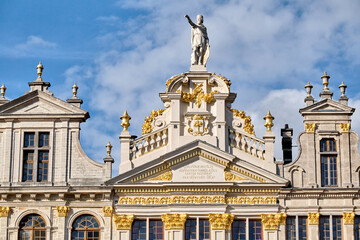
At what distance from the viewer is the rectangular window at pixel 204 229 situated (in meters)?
44.1

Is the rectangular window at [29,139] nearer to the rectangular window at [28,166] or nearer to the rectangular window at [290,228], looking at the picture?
the rectangular window at [28,166]

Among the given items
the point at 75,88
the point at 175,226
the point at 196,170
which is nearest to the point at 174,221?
the point at 175,226

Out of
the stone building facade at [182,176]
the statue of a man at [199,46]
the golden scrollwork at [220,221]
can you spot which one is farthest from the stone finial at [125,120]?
the golden scrollwork at [220,221]

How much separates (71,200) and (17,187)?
238 cm

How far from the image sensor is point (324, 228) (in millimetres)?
44281

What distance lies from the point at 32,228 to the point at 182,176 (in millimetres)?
6823

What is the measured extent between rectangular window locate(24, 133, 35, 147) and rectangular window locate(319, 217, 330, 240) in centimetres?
1307

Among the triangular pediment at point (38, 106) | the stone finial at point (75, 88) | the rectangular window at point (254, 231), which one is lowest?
the rectangular window at point (254, 231)

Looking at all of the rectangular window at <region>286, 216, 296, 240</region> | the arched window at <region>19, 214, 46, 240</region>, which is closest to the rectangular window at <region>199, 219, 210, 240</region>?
the rectangular window at <region>286, 216, 296, 240</region>

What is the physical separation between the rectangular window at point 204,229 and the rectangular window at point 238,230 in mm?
1076

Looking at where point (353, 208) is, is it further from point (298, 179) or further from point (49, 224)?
point (49, 224)

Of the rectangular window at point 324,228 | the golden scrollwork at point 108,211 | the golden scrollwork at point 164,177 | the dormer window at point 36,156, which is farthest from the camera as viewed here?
the dormer window at point 36,156

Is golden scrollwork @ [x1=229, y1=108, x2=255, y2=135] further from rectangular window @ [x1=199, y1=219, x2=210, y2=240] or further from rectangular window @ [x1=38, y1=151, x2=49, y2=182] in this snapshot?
rectangular window @ [x1=38, y1=151, x2=49, y2=182]

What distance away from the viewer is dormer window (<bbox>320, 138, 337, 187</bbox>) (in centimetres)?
4500
